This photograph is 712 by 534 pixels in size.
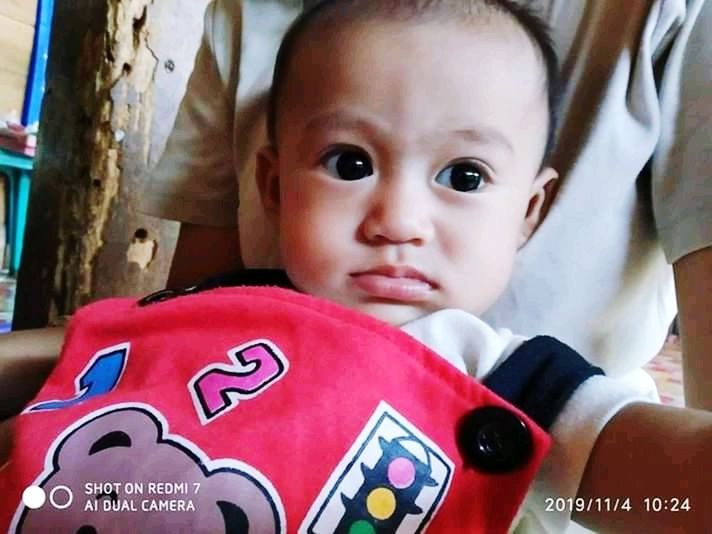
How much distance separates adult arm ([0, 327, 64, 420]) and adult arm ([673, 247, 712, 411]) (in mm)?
524

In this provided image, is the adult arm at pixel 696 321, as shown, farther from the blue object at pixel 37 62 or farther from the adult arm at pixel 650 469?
A: the blue object at pixel 37 62

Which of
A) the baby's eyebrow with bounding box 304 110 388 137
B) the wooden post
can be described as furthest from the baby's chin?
the wooden post

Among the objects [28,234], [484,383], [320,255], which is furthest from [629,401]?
[28,234]

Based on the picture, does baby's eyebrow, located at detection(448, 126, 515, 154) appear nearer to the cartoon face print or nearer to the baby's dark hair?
the baby's dark hair

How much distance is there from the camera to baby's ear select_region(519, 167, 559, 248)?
67 centimetres

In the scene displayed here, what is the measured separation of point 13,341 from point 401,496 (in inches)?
16.9

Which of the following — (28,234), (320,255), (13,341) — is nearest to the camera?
(320,255)

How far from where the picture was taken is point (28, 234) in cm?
130

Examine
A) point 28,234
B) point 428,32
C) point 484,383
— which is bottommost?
point 28,234

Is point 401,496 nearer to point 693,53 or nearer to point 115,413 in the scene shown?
point 115,413

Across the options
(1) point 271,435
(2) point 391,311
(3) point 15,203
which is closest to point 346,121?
(2) point 391,311

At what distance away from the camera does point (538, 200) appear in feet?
2.28

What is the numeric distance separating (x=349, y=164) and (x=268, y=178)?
14 cm

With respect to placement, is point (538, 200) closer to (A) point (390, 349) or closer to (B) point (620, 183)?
(B) point (620, 183)
